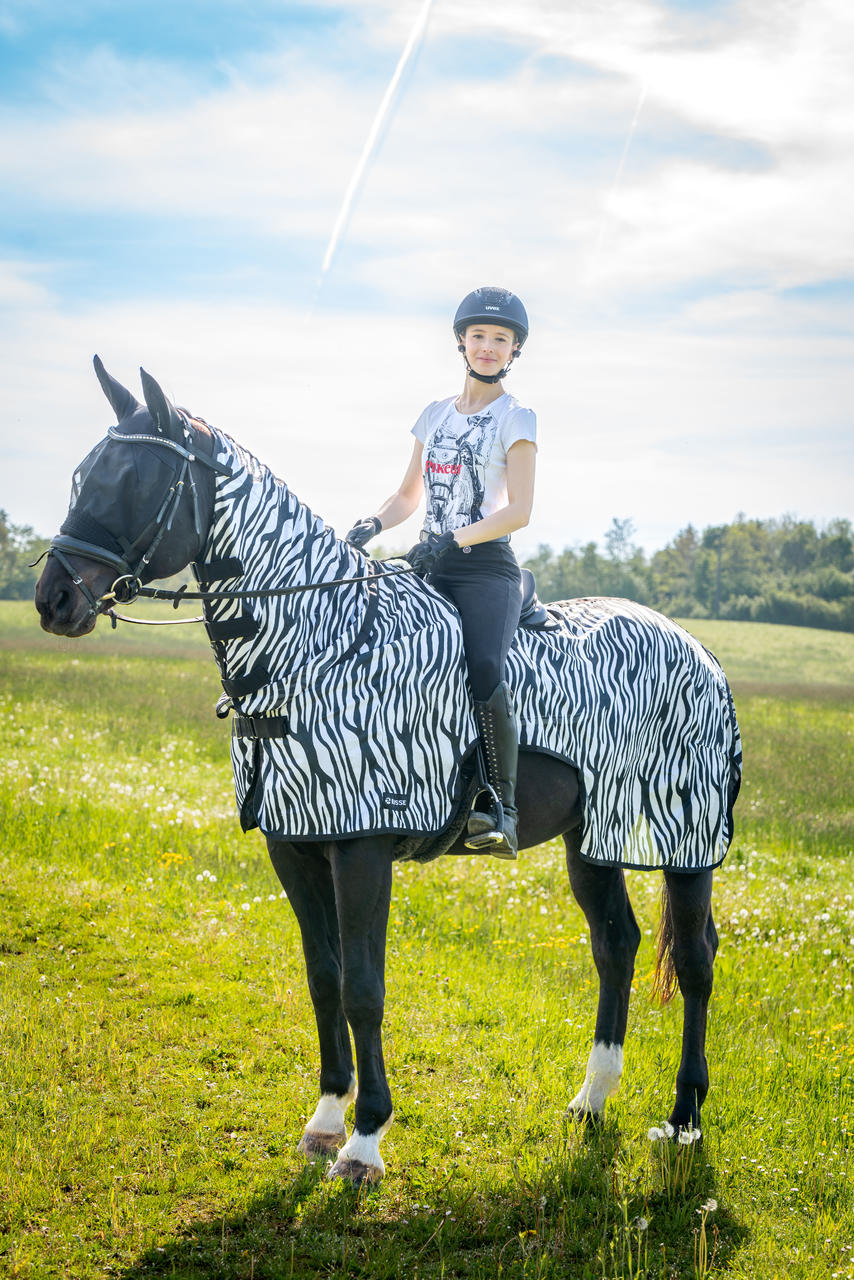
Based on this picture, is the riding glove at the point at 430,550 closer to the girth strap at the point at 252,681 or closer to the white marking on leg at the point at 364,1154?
the girth strap at the point at 252,681

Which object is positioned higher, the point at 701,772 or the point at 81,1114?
the point at 701,772

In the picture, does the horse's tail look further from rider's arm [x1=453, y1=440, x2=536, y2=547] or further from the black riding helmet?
the black riding helmet

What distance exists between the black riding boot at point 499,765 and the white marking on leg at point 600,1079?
5.08 feet

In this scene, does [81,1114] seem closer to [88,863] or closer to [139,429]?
[139,429]

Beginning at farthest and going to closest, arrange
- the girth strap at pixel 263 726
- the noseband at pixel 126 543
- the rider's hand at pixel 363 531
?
the rider's hand at pixel 363 531
the girth strap at pixel 263 726
the noseband at pixel 126 543

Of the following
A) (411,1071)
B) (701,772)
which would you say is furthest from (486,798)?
(411,1071)

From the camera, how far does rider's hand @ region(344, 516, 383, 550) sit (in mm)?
4891

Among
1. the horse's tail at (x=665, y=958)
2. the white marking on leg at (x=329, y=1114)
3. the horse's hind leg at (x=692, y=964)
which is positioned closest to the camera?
the white marking on leg at (x=329, y=1114)

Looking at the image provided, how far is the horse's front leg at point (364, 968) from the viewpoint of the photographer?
411 centimetres

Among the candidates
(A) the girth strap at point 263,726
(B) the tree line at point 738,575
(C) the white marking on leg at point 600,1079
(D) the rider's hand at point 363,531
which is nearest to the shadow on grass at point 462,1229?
(C) the white marking on leg at point 600,1079

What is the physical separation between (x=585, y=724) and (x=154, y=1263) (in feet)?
9.71

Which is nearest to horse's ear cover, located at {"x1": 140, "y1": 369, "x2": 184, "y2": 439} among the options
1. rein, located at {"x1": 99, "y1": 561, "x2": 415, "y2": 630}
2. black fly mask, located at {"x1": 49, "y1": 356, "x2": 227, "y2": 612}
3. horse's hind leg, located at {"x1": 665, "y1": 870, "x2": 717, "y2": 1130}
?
black fly mask, located at {"x1": 49, "y1": 356, "x2": 227, "y2": 612}

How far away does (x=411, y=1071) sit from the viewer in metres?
5.51

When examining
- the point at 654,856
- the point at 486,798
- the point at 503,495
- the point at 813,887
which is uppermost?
the point at 503,495
